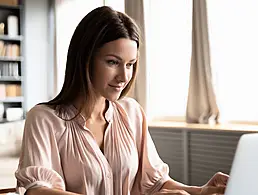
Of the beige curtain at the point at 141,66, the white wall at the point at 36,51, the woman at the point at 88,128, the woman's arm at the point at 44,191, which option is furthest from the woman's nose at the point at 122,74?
the white wall at the point at 36,51

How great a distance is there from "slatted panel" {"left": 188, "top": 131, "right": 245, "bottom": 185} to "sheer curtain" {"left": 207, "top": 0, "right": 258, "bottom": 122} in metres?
0.32

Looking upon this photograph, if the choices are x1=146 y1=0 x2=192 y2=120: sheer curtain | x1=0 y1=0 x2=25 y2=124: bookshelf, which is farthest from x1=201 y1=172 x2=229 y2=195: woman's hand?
x1=0 y1=0 x2=25 y2=124: bookshelf

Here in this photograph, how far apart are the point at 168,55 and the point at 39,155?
3048 millimetres

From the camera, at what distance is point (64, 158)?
116cm

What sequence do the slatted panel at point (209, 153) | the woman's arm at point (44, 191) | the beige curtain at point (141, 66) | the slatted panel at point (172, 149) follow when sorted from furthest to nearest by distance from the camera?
the beige curtain at point (141, 66)
the slatted panel at point (172, 149)
the slatted panel at point (209, 153)
the woman's arm at point (44, 191)

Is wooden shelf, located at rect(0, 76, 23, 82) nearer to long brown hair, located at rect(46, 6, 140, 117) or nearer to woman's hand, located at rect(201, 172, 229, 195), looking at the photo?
long brown hair, located at rect(46, 6, 140, 117)

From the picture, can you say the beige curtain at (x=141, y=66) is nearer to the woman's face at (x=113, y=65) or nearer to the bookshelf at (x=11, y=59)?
the bookshelf at (x=11, y=59)

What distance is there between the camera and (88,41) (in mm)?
1148

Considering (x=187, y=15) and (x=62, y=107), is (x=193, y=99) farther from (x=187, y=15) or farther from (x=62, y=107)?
(x=62, y=107)

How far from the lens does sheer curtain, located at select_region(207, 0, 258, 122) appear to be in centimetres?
329

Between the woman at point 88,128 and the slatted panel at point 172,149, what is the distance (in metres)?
2.17

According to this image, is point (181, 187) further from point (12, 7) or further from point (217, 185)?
point (12, 7)

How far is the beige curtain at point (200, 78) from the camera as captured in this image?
344 centimetres

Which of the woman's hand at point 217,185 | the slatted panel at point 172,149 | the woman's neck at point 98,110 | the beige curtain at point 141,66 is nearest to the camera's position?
the woman's hand at point 217,185
